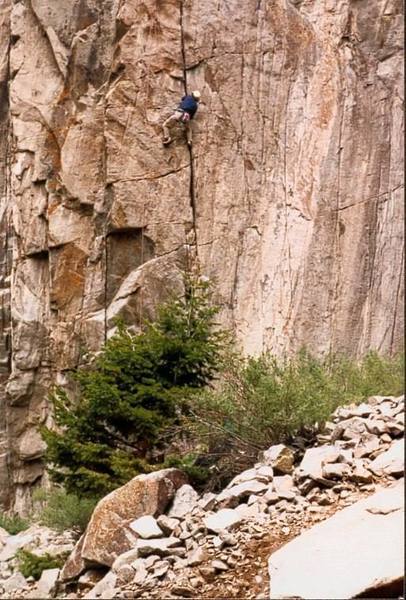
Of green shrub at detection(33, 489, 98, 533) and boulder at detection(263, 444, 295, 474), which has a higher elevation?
boulder at detection(263, 444, 295, 474)

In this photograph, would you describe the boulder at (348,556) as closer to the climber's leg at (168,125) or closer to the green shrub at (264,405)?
the green shrub at (264,405)

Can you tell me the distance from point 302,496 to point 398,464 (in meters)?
0.92

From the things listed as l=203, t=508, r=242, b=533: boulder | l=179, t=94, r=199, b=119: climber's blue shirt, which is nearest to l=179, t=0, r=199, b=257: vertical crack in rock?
l=179, t=94, r=199, b=119: climber's blue shirt

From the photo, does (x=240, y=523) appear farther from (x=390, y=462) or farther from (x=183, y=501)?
(x=390, y=462)

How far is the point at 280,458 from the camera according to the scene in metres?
8.66

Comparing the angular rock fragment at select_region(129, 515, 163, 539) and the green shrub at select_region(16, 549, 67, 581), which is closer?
the angular rock fragment at select_region(129, 515, 163, 539)

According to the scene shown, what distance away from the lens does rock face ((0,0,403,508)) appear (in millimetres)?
17719

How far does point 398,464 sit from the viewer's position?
784 centimetres

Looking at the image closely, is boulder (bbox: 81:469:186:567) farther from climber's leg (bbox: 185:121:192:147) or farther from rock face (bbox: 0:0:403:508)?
climber's leg (bbox: 185:121:192:147)

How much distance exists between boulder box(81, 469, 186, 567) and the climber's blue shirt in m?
11.2

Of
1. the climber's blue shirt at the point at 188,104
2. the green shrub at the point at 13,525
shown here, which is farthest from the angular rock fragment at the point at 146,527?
the climber's blue shirt at the point at 188,104

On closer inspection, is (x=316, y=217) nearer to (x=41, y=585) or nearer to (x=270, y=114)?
(x=270, y=114)

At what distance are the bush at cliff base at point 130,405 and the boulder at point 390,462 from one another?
3.85 metres

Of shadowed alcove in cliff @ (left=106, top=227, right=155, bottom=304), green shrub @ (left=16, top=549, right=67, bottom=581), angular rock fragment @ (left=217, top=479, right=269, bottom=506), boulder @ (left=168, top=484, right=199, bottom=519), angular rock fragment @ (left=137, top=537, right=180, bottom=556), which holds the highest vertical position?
shadowed alcove in cliff @ (left=106, top=227, right=155, bottom=304)
